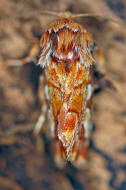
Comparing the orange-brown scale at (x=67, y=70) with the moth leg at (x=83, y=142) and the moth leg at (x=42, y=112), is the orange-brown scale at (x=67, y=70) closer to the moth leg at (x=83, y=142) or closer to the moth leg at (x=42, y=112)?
the moth leg at (x=83, y=142)

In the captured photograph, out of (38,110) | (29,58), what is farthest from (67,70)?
(38,110)

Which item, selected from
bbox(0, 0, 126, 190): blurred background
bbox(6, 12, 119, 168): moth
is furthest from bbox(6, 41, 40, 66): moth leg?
bbox(6, 12, 119, 168): moth

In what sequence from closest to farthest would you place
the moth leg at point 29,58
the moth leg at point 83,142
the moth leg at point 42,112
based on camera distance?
1. the moth leg at point 83,142
2. the moth leg at point 29,58
3. the moth leg at point 42,112

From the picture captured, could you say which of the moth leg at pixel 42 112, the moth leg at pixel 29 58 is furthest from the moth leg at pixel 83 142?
the moth leg at pixel 29 58

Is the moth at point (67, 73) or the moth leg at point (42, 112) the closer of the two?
the moth at point (67, 73)

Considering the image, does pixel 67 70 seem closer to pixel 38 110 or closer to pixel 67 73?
pixel 67 73

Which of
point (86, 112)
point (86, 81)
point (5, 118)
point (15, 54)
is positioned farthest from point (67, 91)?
point (5, 118)

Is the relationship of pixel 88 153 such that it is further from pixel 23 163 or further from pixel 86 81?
pixel 86 81

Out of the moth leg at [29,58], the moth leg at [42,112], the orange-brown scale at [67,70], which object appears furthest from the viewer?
the moth leg at [42,112]
